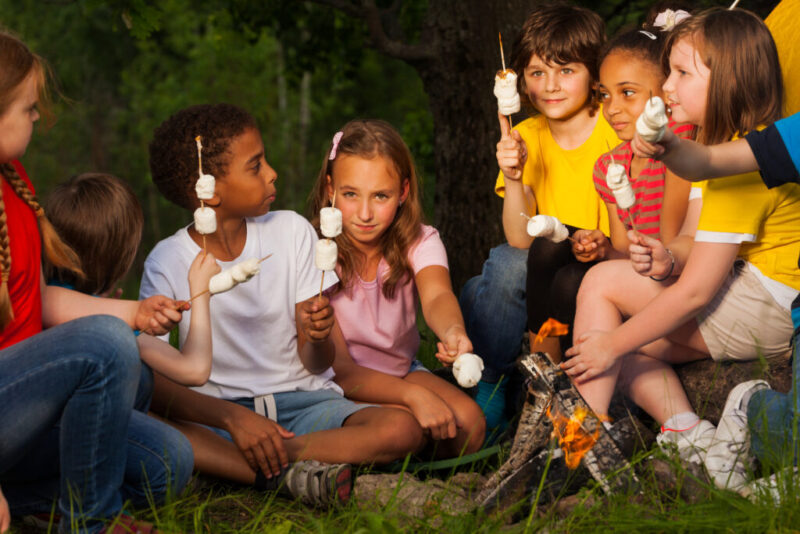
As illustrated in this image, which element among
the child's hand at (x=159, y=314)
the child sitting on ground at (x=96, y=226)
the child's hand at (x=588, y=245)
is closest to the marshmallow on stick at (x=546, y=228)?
the child's hand at (x=588, y=245)

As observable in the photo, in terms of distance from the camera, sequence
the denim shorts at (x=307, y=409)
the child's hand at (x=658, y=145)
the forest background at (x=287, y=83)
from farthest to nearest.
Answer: the forest background at (x=287, y=83) → the denim shorts at (x=307, y=409) → the child's hand at (x=658, y=145)

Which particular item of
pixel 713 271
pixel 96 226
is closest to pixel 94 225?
pixel 96 226

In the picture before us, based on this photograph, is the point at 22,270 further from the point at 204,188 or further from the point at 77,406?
the point at 204,188

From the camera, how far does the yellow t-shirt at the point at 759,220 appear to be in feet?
9.59

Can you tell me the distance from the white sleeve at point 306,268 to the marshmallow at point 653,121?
1.47 meters

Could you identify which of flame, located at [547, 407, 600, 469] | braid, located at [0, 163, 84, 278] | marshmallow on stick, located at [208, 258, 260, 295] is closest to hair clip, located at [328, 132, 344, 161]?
marshmallow on stick, located at [208, 258, 260, 295]

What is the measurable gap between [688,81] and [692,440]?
119cm

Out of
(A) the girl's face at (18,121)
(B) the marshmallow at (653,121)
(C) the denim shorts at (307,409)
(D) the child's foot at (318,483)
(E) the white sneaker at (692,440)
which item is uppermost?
(A) the girl's face at (18,121)

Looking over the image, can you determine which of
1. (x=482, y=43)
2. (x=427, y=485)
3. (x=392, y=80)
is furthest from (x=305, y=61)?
(x=392, y=80)

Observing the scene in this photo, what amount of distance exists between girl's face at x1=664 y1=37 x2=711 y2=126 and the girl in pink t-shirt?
1129 mm

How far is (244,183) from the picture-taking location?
11.4 ft

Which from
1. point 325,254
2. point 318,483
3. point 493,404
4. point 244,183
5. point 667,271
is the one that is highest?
point 244,183

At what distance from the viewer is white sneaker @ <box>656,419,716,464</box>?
2.82 meters

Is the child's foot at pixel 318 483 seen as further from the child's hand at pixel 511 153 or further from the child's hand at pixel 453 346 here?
the child's hand at pixel 511 153
